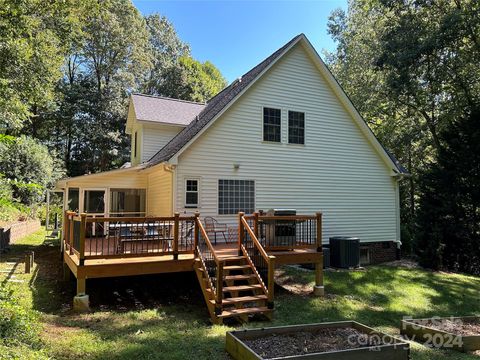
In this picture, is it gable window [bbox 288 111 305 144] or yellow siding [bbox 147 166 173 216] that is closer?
yellow siding [bbox 147 166 173 216]

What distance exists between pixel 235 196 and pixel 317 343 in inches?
274

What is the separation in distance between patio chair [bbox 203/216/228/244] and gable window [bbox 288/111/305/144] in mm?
4018

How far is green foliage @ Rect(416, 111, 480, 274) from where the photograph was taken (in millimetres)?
13781

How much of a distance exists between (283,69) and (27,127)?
2705cm

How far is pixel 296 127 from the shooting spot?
520 inches

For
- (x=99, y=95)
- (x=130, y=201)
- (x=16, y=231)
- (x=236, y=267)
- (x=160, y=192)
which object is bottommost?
(x=16, y=231)

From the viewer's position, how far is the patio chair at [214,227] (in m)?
11.1

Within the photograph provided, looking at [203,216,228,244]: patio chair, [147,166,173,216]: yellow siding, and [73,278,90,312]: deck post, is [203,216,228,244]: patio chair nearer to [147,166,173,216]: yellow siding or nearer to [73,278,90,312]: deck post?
[147,166,173,216]: yellow siding

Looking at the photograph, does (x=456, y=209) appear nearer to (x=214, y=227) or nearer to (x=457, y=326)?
(x=457, y=326)

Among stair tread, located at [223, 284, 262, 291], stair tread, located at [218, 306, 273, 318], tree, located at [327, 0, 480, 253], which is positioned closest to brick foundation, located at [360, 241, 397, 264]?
tree, located at [327, 0, 480, 253]

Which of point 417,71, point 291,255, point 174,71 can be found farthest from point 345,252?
point 174,71

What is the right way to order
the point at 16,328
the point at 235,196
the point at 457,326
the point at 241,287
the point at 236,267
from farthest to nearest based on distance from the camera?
the point at 235,196 < the point at 236,267 < the point at 241,287 < the point at 457,326 < the point at 16,328

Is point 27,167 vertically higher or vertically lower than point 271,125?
lower

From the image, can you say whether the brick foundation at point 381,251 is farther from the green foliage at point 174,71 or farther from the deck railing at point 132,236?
the green foliage at point 174,71
